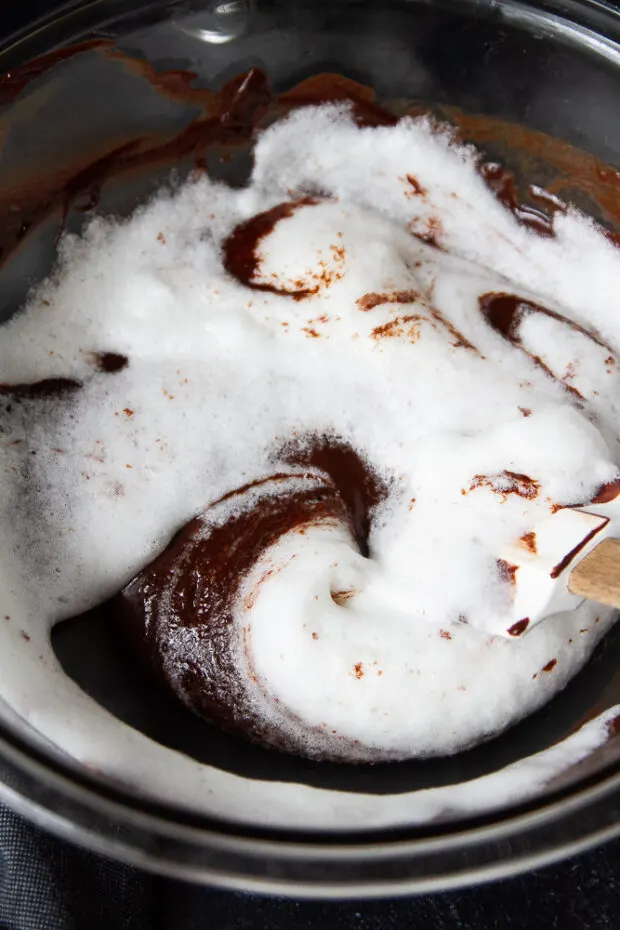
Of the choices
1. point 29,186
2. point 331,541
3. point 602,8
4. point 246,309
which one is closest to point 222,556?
point 331,541

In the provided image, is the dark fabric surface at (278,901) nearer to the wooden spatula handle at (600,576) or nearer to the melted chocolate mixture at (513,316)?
the wooden spatula handle at (600,576)

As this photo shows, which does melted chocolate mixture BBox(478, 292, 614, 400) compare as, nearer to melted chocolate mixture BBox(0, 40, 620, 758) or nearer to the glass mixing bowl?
melted chocolate mixture BBox(0, 40, 620, 758)

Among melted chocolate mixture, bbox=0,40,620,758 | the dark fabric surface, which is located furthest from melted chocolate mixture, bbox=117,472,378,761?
the dark fabric surface

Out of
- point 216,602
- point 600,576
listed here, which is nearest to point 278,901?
point 216,602

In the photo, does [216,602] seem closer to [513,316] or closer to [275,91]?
[513,316]

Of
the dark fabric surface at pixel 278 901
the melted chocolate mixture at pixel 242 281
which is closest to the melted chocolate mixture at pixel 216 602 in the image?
the melted chocolate mixture at pixel 242 281
